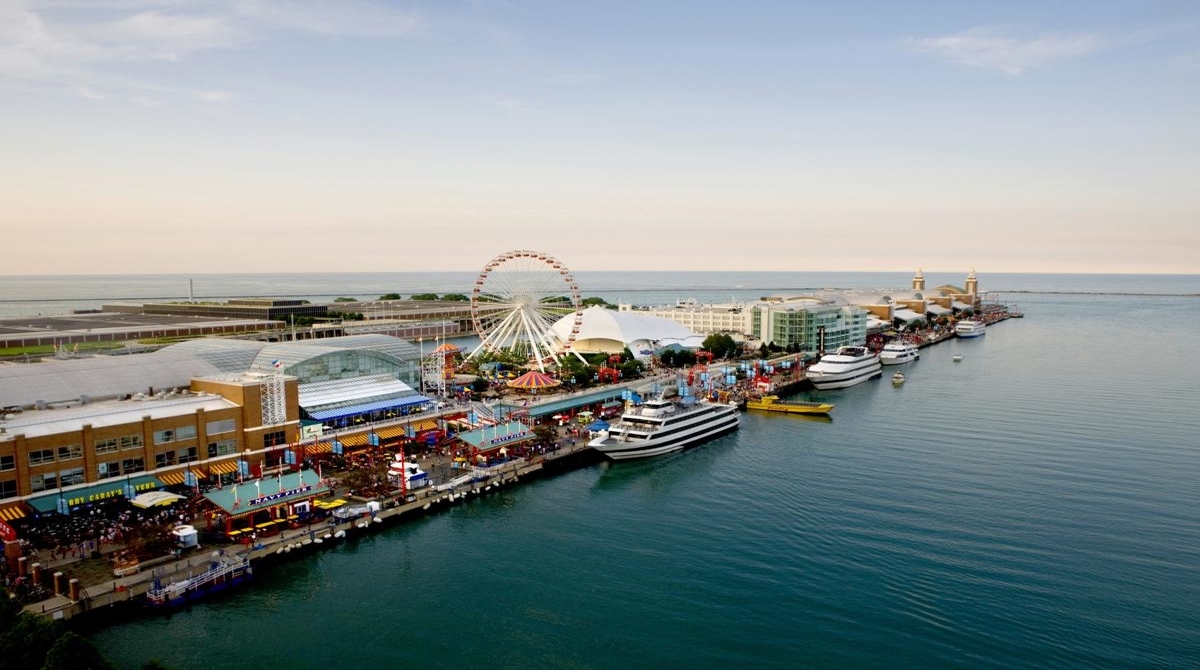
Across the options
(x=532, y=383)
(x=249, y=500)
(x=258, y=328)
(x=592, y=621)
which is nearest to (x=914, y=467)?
(x=592, y=621)

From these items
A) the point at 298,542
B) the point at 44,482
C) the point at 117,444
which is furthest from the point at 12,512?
the point at 298,542

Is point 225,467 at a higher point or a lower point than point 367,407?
lower

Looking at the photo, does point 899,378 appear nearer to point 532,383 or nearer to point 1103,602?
point 532,383

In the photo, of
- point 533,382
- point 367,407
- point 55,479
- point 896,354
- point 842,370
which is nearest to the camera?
point 55,479

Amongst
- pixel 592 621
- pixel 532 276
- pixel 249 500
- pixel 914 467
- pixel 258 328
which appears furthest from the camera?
pixel 258 328

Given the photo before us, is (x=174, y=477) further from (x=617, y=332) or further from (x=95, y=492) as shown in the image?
(x=617, y=332)

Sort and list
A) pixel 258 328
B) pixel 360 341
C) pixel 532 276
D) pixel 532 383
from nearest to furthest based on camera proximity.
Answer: pixel 360 341 → pixel 532 383 → pixel 532 276 → pixel 258 328
